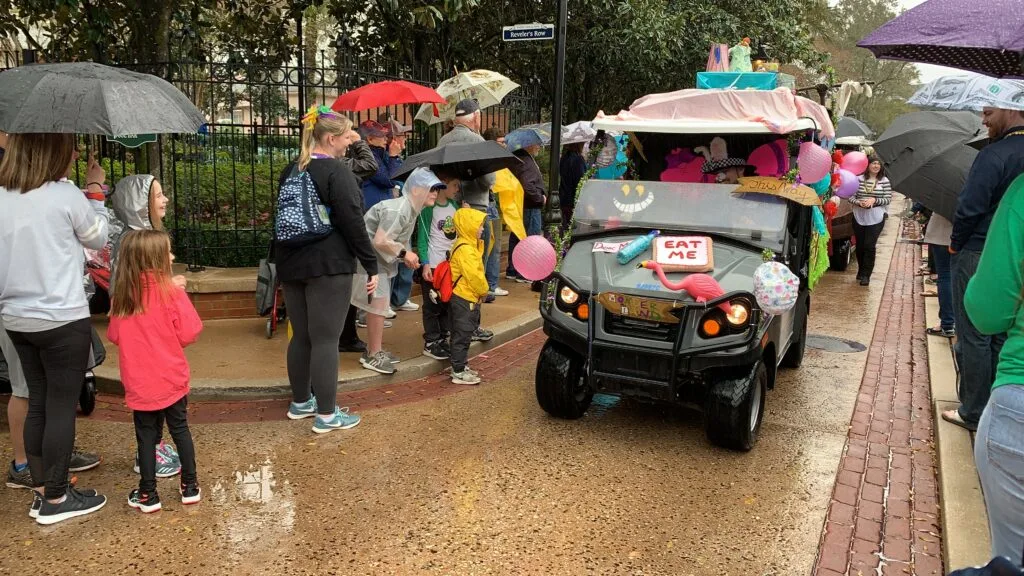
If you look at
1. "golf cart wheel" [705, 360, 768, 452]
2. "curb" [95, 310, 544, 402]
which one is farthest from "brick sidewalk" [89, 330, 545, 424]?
"golf cart wheel" [705, 360, 768, 452]

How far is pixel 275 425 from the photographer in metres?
5.32

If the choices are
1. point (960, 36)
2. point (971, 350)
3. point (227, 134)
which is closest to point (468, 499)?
point (960, 36)

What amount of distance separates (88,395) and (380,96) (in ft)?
12.8

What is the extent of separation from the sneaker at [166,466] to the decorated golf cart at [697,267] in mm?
2272

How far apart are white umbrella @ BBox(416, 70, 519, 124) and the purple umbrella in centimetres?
660

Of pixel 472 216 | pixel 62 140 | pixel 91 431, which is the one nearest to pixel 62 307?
pixel 62 140

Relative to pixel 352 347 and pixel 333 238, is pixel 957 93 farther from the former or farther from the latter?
pixel 352 347

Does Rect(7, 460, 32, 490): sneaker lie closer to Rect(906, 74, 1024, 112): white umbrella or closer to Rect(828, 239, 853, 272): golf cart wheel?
Rect(906, 74, 1024, 112): white umbrella

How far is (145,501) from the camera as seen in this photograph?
13.3 ft

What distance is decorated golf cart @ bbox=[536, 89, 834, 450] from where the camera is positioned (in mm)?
4754

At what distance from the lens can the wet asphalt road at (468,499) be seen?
371cm

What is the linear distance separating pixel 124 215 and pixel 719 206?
12.8 feet

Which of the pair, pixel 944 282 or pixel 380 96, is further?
pixel 380 96

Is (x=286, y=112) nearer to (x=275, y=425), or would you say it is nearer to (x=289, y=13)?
(x=289, y=13)
